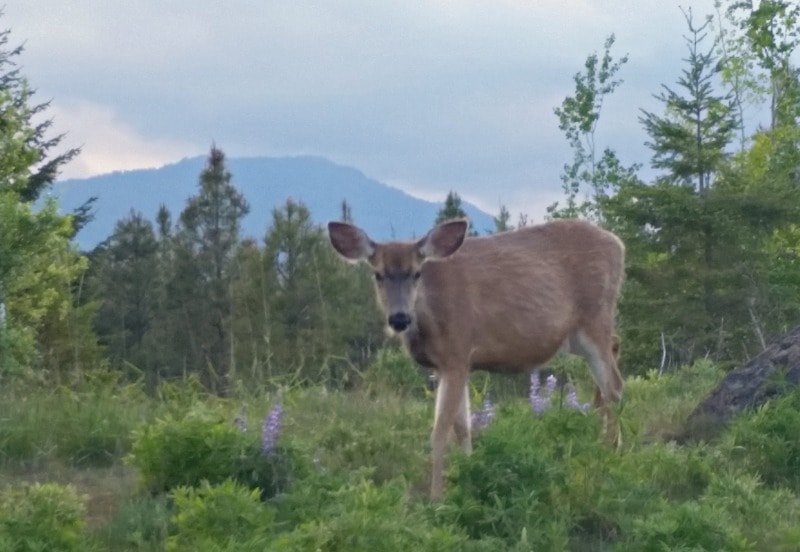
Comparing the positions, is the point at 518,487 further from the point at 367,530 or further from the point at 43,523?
the point at 43,523

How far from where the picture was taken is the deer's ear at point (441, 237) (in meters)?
8.30

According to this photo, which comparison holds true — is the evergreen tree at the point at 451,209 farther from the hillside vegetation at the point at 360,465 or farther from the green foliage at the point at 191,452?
the green foliage at the point at 191,452

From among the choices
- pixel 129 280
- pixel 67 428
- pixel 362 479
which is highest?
pixel 129 280

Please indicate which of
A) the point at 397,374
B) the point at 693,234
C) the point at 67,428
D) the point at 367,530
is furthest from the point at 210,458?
the point at 693,234

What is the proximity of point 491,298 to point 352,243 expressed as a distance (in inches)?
35.7

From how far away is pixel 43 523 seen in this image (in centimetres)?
454

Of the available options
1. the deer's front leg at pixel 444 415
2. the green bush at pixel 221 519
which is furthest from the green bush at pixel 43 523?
the deer's front leg at pixel 444 415

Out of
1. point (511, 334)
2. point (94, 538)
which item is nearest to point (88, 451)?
point (94, 538)

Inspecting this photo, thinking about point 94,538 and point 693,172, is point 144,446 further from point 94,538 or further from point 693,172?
point 693,172

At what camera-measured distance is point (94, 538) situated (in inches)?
212

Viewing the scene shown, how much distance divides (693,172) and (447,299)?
56.9 ft

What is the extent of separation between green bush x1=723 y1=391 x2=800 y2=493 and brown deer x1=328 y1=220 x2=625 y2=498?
150 centimetres

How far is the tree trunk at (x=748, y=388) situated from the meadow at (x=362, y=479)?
0.17 meters

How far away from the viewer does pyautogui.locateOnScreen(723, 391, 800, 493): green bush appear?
678cm
